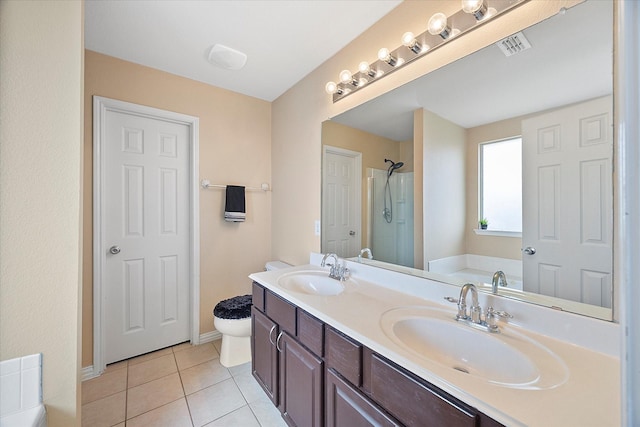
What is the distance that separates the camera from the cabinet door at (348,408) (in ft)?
2.94

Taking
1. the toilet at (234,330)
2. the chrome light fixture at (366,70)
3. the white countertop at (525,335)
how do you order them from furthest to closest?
1. the toilet at (234,330)
2. the chrome light fixture at (366,70)
3. the white countertop at (525,335)

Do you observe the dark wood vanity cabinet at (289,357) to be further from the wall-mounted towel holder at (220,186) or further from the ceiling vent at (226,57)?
the ceiling vent at (226,57)

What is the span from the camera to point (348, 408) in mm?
1010

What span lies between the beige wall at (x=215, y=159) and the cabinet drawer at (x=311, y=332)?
1402 mm

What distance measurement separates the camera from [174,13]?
1.54 m

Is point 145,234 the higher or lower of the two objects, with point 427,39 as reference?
lower

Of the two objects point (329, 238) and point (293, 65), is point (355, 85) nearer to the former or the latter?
point (293, 65)

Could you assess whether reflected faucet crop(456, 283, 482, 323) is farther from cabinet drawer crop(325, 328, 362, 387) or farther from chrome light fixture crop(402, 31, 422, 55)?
chrome light fixture crop(402, 31, 422, 55)

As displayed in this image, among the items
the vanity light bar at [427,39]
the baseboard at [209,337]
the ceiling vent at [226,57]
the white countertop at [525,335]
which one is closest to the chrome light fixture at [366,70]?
the vanity light bar at [427,39]

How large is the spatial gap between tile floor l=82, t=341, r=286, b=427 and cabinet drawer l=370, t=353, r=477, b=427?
96 centimetres

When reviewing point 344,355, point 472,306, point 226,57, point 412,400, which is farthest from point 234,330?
point 226,57

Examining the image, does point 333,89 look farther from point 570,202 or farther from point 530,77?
point 570,202

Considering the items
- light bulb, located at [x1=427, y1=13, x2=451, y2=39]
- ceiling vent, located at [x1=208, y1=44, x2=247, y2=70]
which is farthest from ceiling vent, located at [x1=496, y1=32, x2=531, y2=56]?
ceiling vent, located at [x1=208, y1=44, x2=247, y2=70]

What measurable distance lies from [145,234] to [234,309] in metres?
0.95
